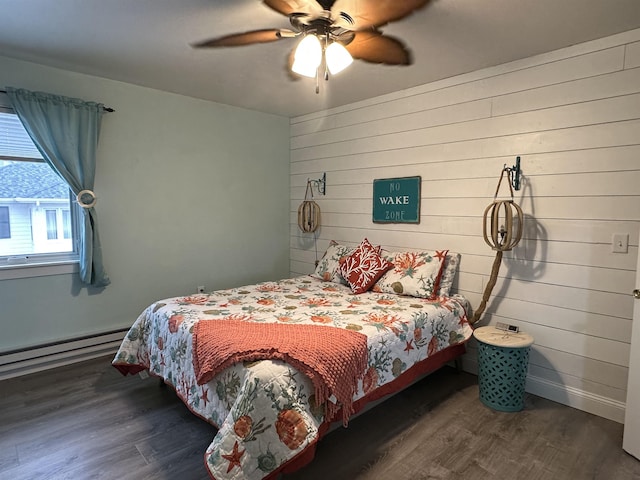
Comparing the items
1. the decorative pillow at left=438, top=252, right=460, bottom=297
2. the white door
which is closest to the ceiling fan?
the decorative pillow at left=438, top=252, right=460, bottom=297

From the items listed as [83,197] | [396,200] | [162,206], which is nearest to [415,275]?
[396,200]

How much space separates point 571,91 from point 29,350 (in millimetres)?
4305

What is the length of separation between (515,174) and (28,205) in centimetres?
369

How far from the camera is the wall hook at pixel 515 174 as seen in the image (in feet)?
8.87

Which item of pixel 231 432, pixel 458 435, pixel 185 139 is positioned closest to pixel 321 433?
pixel 231 432

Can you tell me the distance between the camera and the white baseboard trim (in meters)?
2.37

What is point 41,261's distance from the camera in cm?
300

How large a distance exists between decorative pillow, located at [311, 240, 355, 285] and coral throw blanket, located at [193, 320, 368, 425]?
133 cm

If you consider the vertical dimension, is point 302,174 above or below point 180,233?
above

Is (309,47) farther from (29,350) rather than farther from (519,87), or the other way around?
(29,350)

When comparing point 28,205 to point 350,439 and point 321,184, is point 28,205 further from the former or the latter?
point 350,439

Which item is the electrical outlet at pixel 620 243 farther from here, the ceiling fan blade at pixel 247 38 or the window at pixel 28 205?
the window at pixel 28 205

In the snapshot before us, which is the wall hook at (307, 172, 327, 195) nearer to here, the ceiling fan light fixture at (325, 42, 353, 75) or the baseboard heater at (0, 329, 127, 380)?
the ceiling fan light fixture at (325, 42, 353, 75)

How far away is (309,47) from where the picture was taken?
199cm
